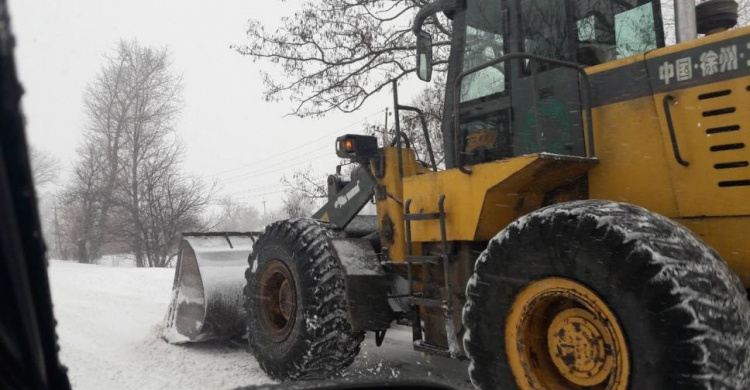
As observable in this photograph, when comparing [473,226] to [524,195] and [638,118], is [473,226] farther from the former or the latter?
[638,118]

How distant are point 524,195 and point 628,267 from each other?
1.34 metres

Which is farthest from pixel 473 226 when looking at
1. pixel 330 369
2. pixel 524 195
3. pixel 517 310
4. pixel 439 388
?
pixel 439 388

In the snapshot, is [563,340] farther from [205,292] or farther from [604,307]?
[205,292]

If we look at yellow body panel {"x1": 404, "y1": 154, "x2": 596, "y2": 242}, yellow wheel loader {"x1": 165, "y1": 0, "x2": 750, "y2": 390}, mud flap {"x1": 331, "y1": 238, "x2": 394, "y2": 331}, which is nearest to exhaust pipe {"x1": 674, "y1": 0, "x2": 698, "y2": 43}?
yellow wheel loader {"x1": 165, "y1": 0, "x2": 750, "y2": 390}

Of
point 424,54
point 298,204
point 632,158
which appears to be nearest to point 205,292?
point 424,54

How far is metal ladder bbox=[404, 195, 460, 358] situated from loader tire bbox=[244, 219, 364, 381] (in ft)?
1.89

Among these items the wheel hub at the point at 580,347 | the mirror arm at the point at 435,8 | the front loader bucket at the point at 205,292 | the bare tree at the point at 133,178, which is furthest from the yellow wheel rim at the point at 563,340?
the bare tree at the point at 133,178

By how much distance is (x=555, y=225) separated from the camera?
3080 millimetres

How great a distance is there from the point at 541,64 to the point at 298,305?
272 centimetres

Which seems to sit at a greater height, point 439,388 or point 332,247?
point 332,247

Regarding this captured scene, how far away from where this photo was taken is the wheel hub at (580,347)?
2.90 m

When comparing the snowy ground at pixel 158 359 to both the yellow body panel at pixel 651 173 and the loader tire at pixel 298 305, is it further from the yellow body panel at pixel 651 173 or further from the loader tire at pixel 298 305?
the yellow body panel at pixel 651 173

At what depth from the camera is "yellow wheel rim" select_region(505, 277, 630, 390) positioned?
2.82m

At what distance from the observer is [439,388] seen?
1708mm
